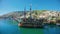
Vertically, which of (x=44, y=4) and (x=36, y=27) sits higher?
(x=44, y=4)

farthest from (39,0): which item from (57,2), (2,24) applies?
(2,24)

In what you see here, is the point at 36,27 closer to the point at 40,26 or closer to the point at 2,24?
the point at 40,26

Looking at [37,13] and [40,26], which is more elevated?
[37,13]

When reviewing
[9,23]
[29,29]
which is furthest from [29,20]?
[9,23]

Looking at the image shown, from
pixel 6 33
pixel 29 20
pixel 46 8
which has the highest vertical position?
pixel 46 8

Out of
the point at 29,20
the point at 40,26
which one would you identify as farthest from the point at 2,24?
the point at 40,26

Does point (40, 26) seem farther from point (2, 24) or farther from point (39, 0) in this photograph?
point (2, 24)
